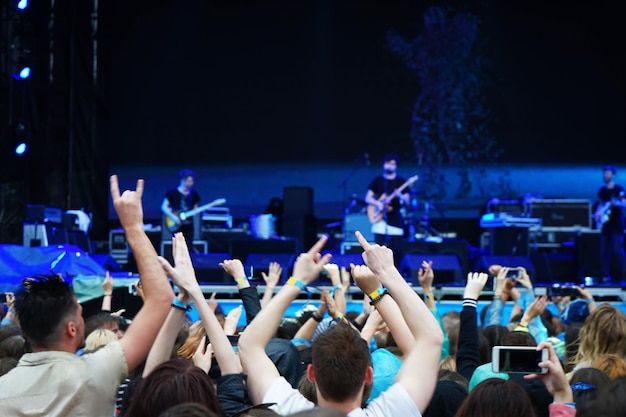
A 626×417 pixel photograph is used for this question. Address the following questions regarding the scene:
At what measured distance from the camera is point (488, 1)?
18.5 meters

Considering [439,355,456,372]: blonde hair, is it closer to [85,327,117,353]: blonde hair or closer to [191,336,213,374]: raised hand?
[191,336,213,374]: raised hand

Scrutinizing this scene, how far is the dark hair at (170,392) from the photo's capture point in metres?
2.59

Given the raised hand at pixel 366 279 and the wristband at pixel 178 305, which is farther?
the raised hand at pixel 366 279

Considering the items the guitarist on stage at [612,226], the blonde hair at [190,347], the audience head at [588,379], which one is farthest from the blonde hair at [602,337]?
the guitarist on stage at [612,226]

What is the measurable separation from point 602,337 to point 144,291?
2.50 m

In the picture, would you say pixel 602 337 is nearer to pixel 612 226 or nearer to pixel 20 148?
pixel 612 226

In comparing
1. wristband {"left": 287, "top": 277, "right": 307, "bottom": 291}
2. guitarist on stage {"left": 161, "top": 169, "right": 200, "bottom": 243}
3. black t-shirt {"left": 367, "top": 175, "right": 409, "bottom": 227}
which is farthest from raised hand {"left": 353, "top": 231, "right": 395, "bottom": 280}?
guitarist on stage {"left": 161, "top": 169, "right": 200, "bottom": 243}

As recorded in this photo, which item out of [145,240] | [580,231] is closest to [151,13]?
[580,231]

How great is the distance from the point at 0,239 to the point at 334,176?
6.36 m

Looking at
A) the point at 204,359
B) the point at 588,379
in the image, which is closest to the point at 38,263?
the point at 204,359

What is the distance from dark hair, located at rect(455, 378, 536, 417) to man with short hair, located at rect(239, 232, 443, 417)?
0.18 meters

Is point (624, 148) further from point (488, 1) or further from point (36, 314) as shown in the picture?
point (36, 314)

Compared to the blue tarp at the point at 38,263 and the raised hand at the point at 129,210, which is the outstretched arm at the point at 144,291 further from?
the blue tarp at the point at 38,263

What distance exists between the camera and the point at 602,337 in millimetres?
4527
